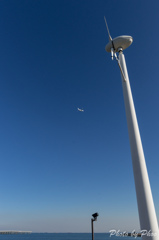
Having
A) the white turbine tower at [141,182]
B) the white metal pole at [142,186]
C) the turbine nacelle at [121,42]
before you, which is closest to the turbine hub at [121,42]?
the turbine nacelle at [121,42]

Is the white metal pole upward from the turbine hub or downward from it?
downward

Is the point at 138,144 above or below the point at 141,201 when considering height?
above

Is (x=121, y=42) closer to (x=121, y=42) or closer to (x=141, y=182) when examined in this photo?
(x=121, y=42)

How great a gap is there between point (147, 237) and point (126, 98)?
1054 centimetres

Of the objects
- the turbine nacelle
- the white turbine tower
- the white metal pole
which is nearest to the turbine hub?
the turbine nacelle

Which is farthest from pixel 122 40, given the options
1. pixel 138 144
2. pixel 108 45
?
pixel 138 144

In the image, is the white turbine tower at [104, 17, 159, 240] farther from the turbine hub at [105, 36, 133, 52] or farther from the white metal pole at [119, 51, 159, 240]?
the turbine hub at [105, 36, 133, 52]

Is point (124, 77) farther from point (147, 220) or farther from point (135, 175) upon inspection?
point (147, 220)

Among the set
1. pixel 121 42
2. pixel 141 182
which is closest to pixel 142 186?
pixel 141 182

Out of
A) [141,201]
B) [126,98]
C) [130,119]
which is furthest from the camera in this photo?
[126,98]

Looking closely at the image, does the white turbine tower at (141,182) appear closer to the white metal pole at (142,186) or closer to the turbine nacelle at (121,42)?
the white metal pole at (142,186)

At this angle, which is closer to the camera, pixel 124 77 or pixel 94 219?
pixel 124 77

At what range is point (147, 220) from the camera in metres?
10.1

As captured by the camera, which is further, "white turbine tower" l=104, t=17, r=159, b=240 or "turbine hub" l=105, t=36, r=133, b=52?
"turbine hub" l=105, t=36, r=133, b=52
